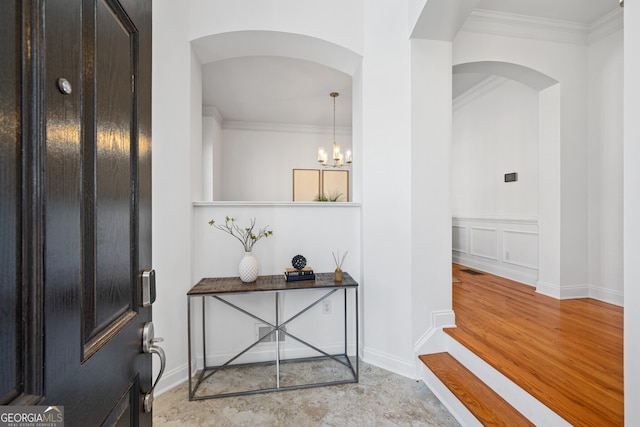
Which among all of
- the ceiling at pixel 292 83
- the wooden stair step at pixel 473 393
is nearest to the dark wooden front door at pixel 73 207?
the wooden stair step at pixel 473 393

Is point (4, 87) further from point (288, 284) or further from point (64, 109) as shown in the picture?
point (288, 284)

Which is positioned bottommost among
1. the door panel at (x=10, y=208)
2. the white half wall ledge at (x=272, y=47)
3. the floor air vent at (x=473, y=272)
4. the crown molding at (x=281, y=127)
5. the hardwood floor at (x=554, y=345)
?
the hardwood floor at (x=554, y=345)

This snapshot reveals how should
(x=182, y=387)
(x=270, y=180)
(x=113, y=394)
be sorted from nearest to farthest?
(x=113, y=394) → (x=182, y=387) → (x=270, y=180)

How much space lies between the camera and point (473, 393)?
5.73ft

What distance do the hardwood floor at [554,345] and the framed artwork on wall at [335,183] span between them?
3328 millimetres

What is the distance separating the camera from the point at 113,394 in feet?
2.07

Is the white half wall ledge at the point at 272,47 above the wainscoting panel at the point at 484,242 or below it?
above

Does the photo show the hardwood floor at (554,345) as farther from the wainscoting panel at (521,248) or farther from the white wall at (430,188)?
the wainscoting panel at (521,248)

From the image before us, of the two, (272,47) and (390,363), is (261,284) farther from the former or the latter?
(272,47)

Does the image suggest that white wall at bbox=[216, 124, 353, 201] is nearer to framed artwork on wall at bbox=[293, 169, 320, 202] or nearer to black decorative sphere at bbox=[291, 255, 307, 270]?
framed artwork on wall at bbox=[293, 169, 320, 202]

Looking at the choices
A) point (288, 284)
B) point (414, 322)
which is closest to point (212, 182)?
point (288, 284)

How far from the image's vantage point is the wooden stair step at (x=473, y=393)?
60.4 inches

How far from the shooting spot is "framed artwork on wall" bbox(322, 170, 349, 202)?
606 centimetres

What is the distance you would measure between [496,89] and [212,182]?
4494 mm
